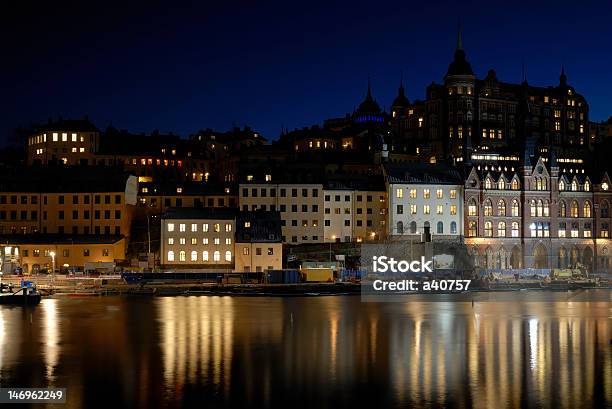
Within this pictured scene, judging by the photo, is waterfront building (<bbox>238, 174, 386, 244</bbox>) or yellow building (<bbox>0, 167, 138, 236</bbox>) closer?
yellow building (<bbox>0, 167, 138, 236</bbox>)

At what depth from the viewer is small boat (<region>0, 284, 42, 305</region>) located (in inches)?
2702

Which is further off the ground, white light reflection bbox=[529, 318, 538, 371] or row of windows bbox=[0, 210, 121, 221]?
row of windows bbox=[0, 210, 121, 221]

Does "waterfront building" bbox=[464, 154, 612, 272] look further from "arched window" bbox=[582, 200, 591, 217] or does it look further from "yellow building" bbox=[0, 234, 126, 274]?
"yellow building" bbox=[0, 234, 126, 274]

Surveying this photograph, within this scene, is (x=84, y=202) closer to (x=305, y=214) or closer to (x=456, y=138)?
(x=305, y=214)

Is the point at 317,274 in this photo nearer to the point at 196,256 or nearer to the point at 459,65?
the point at 196,256

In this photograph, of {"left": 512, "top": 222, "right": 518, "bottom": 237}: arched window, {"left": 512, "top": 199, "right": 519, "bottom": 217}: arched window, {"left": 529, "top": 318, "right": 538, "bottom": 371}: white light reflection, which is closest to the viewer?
{"left": 529, "top": 318, "right": 538, "bottom": 371}: white light reflection

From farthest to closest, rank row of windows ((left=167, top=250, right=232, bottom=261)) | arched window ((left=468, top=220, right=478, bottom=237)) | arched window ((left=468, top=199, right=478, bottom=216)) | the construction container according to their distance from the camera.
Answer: arched window ((left=468, top=199, right=478, bottom=216)) < arched window ((left=468, top=220, right=478, bottom=237)) < row of windows ((left=167, top=250, right=232, bottom=261)) < the construction container

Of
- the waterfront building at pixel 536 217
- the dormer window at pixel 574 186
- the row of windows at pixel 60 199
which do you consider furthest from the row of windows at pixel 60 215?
the dormer window at pixel 574 186

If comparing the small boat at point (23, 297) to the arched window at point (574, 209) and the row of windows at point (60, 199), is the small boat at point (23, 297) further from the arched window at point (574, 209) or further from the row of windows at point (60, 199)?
the arched window at point (574, 209)

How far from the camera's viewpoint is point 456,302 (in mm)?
77312

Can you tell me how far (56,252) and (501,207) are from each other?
49.7 meters

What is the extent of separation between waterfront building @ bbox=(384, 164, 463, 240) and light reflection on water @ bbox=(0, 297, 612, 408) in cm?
2862

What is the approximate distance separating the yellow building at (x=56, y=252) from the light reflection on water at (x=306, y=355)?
60.1ft
